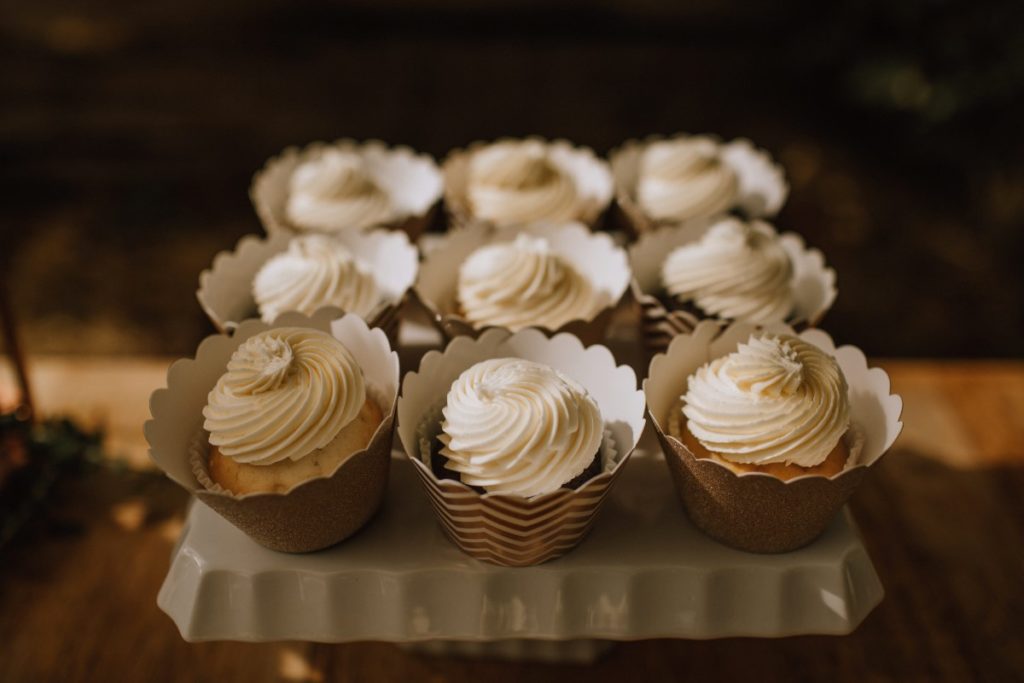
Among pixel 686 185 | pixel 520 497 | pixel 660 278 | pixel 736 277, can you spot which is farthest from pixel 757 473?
pixel 686 185

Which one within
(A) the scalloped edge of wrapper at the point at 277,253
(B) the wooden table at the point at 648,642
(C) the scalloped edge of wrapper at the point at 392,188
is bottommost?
(B) the wooden table at the point at 648,642

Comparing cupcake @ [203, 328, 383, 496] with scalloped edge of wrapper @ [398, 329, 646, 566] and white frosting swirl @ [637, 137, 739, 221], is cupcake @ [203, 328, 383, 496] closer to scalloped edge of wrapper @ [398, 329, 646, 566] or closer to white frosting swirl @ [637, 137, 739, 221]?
scalloped edge of wrapper @ [398, 329, 646, 566]

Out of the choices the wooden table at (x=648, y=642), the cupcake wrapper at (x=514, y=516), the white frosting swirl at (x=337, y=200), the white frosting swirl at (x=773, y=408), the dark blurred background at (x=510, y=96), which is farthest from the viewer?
the dark blurred background at (x=510, y=96)

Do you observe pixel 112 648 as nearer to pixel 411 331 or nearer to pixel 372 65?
pixel 411 331

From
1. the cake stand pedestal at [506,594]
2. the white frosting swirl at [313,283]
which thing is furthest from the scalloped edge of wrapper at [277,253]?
the cake stand pedestal at [506,594]

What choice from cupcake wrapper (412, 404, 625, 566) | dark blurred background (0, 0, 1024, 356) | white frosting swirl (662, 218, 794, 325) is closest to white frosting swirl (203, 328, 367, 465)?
cupcake wrapper (412, 404, 625, 566)

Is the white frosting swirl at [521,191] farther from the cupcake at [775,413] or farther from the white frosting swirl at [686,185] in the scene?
the cupcake at [775,413]

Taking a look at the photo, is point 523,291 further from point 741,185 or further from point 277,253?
point 741,185
